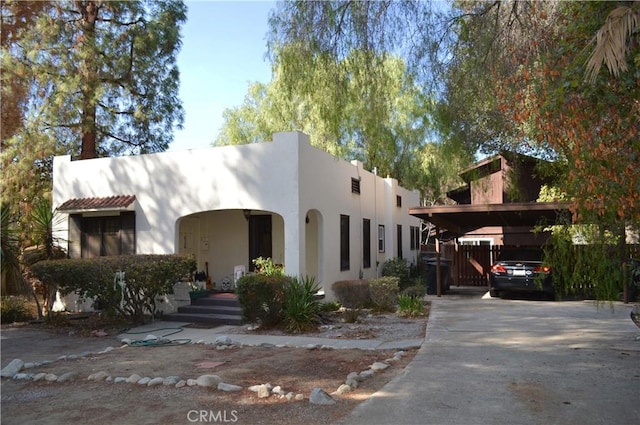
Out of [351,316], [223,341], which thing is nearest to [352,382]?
[223,341]

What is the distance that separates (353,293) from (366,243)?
17.3ft

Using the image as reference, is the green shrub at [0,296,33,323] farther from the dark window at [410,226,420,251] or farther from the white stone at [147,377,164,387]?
the dark window at [410,226,420,251]

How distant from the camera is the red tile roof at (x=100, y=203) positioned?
13766 mm

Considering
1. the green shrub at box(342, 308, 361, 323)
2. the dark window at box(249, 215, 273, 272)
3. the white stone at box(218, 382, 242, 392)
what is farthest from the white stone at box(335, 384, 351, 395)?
the dark window at box(249, 215, 273, 272)

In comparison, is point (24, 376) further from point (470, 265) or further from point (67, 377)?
point (470, 265)

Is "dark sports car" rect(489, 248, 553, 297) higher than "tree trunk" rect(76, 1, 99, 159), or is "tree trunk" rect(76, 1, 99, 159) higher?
"tree trunk" rect(76, 1, 99, 159)

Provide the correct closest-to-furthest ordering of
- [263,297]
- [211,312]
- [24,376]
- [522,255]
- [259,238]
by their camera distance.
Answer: [24,376] < [263,297] < [211,312] < [522,255] < [259,238]

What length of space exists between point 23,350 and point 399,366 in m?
6.84

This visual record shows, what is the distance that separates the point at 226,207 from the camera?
1295 centimetres

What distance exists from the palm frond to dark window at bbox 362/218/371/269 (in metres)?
12.8

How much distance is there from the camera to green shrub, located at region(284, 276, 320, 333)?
1033cm

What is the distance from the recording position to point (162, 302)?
12883 millimetres

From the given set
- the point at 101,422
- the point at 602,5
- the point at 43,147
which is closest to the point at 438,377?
the point at 101,422

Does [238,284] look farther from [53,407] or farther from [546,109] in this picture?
[546,109]
